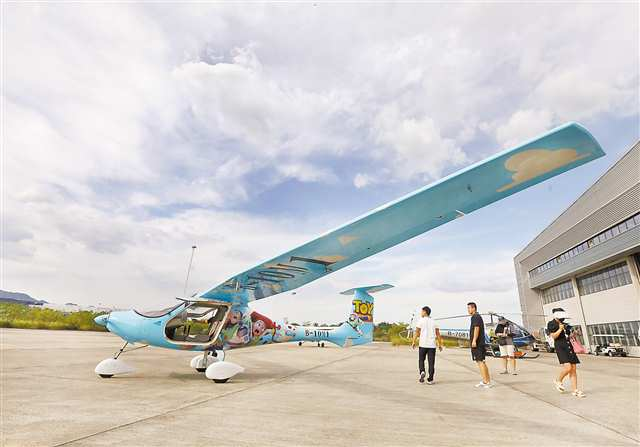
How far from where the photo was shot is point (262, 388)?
5.36 m

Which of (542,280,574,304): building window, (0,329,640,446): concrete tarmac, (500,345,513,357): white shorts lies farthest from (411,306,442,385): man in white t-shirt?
(542,280,574,304): building window

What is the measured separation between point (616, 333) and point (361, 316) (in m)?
24.1

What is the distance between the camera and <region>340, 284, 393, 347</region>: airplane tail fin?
411 inches

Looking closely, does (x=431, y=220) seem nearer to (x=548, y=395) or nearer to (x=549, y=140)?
(x=549, y=140)

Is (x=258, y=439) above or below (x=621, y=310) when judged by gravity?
below

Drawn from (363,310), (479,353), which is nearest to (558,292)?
(363,310)

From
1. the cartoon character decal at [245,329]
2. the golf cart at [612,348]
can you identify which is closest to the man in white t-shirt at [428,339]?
the cartoon character decal at [245,329]

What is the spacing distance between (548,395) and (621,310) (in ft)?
81.9

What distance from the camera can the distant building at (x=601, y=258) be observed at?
67.2 ft

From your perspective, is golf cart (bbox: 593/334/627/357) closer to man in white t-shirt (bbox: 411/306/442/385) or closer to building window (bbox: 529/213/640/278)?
building window (bbox: 529/213/640/278)

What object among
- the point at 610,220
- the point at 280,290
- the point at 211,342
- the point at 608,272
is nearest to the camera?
the point at 211,342

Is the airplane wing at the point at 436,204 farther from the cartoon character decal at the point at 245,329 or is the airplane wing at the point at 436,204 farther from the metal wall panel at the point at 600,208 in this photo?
the metal wall panel at the point at 600,208

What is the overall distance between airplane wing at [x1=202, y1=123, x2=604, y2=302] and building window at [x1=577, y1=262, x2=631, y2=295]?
2585 cm

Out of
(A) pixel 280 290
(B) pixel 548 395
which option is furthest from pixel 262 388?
(B) pixel 548 395
